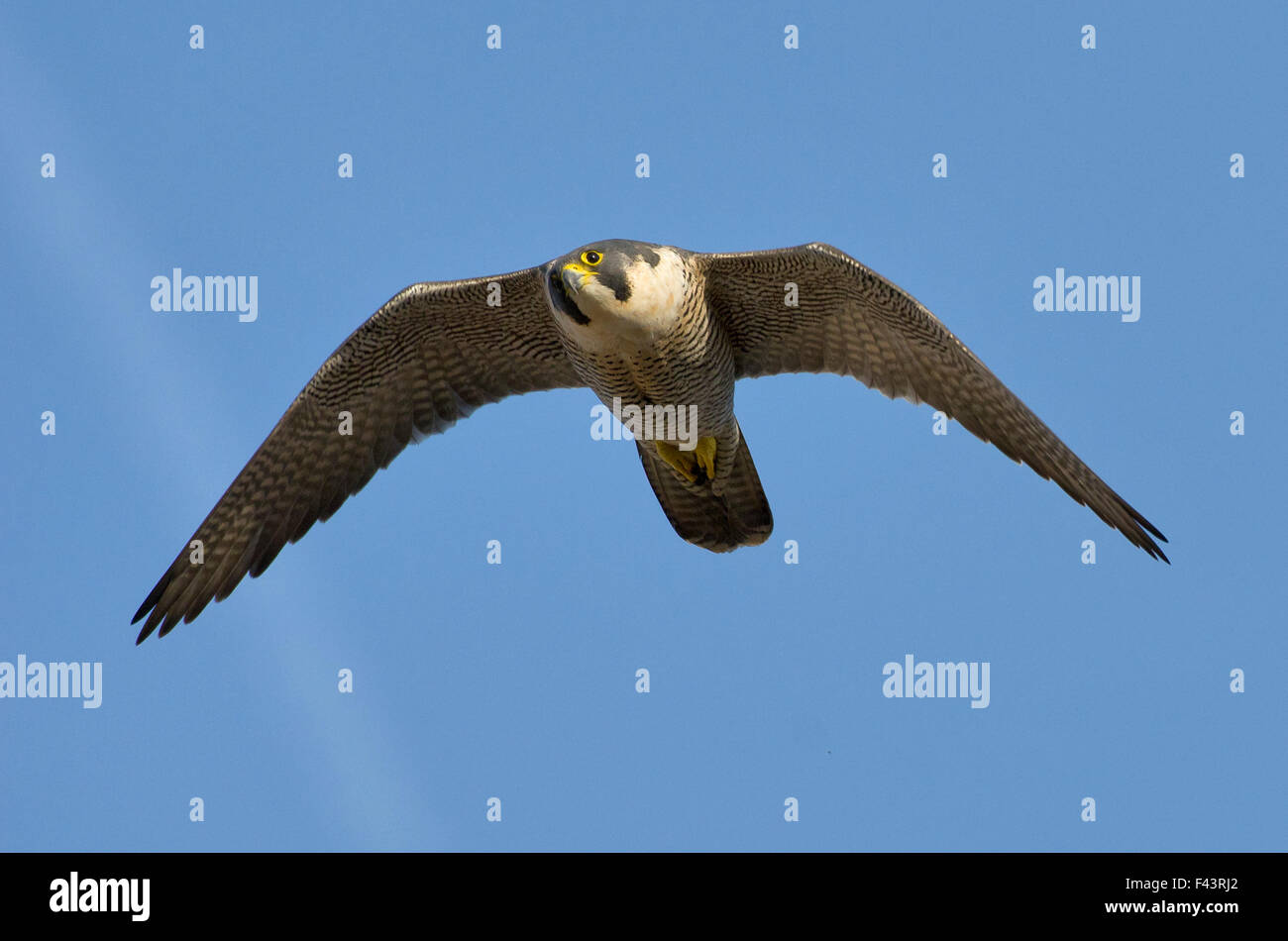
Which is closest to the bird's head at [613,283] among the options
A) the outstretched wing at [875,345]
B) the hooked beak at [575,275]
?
the hooked beak at [575,275]

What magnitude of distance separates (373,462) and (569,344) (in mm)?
2125

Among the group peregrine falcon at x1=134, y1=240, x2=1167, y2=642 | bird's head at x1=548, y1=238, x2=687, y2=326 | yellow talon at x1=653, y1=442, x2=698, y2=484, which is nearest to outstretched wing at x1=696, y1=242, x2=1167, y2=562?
peregrine falcon at x1=134, y1=240, x2=1167, y2=642

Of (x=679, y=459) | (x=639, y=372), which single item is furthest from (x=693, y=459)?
(x=639, y=372)

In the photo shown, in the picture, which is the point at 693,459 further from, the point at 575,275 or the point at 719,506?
the point at 575,275

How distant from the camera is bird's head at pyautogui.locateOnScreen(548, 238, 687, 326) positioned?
10984 mm

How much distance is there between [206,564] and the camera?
12562mm

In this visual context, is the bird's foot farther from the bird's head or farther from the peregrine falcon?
the bird's head

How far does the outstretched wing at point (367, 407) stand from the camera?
12.5 meters

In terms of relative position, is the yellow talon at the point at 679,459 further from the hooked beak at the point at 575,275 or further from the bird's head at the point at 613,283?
the hooked beak at the point at 575,275

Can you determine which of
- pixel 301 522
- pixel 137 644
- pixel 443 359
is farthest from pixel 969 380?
pixel 137 644

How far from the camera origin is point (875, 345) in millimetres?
12156

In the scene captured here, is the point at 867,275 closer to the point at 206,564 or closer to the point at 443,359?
the point at 443,359

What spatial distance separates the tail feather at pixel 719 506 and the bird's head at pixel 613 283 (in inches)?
70.5

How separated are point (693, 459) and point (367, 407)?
2.74m
